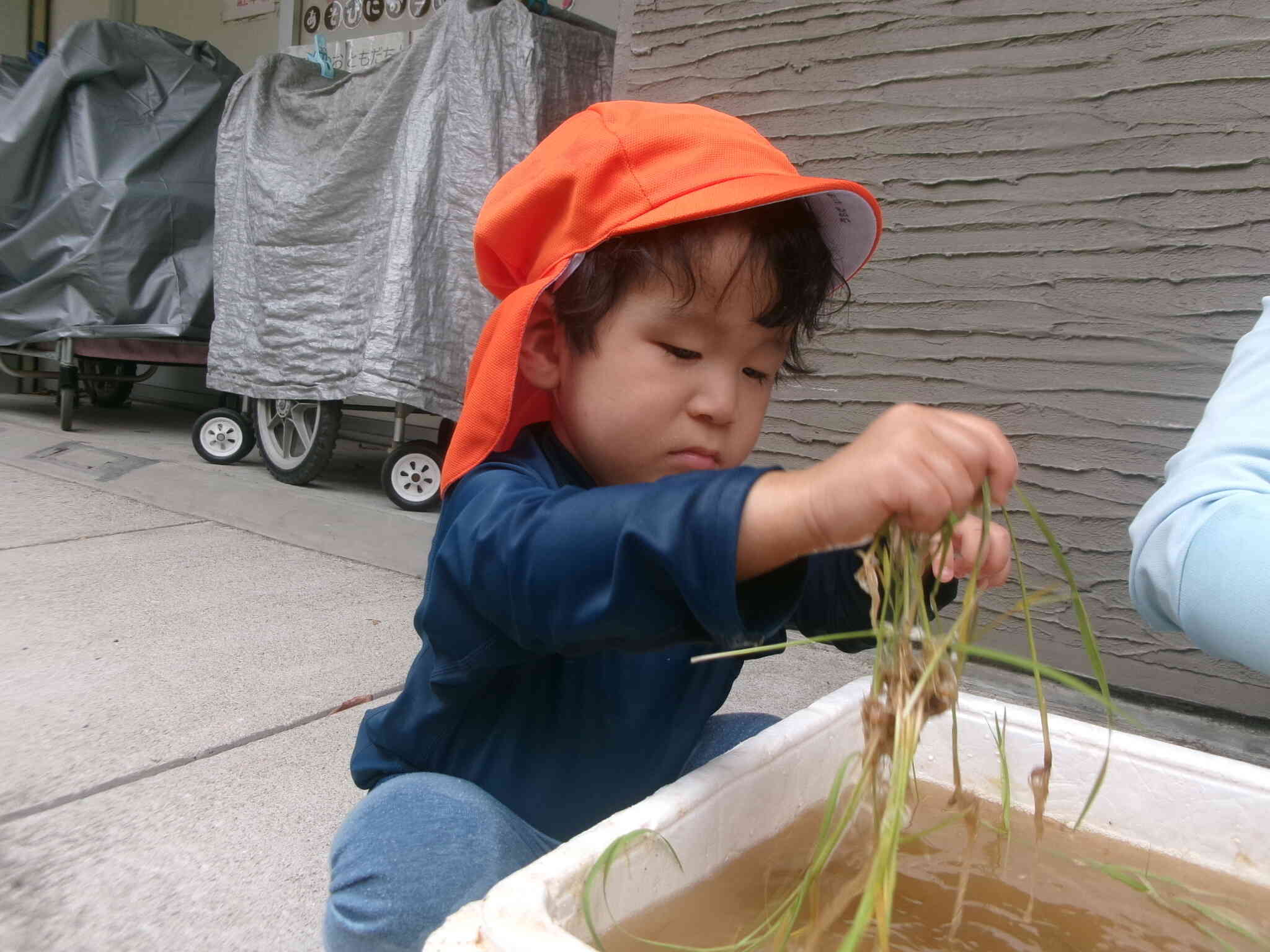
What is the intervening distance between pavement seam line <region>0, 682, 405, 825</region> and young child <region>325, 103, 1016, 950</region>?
681mm

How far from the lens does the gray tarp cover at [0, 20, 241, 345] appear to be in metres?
5.08

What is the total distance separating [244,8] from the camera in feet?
20.4

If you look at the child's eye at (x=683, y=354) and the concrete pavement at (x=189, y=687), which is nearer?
the child's eye at (x=683, y=354)

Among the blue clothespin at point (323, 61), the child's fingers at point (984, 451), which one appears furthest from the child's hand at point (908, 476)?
the blue clothespin at point (323, 61)

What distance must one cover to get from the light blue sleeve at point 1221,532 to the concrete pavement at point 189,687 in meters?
1.11

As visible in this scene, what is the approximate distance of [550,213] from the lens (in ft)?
3.81

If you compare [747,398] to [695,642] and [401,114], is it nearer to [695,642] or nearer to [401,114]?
[695,642]

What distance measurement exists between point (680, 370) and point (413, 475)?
2.95 meters

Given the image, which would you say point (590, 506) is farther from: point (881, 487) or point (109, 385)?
point (109, 385)

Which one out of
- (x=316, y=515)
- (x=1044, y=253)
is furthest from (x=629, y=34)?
(x=316, y=515)

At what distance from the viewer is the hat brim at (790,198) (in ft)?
3.46

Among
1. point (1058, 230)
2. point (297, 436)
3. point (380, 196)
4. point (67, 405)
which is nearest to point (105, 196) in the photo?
point (67, 405)

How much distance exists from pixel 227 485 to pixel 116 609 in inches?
57.3

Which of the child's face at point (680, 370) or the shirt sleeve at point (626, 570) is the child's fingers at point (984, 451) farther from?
the child's face at point (680, 370)
